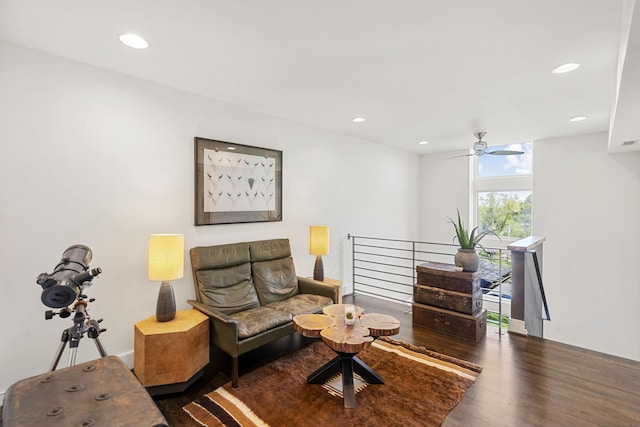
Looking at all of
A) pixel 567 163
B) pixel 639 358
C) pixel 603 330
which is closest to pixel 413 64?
pixel 567 163

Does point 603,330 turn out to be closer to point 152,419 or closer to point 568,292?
point 568,292

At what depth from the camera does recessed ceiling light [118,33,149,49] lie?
79.6 inches

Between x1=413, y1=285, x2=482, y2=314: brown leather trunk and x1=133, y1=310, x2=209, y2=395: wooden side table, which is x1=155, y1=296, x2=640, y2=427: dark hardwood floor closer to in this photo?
x1=133, y1=310, x2=209, y2=395: wooden side table

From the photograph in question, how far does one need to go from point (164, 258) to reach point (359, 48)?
7.09 ft

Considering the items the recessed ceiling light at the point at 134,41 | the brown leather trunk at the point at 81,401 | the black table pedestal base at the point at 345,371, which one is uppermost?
the recessed ceiling light at the point at 134,41

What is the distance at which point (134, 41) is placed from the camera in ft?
6.84

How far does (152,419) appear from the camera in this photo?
130 cm

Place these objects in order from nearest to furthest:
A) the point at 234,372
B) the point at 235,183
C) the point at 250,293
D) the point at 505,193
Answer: the point at 234,372 → the point at 250,293 → the point at 235,183 → the point at 505,193

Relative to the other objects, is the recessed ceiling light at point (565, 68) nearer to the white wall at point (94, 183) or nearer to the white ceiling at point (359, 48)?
the white ceiling at point (359, 48)

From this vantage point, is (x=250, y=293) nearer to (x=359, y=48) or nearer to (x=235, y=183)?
(x=235, y=183)

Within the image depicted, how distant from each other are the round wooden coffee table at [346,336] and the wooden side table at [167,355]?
2.66 feet

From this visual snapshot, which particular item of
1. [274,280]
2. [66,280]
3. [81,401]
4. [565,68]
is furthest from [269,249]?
[565,68]

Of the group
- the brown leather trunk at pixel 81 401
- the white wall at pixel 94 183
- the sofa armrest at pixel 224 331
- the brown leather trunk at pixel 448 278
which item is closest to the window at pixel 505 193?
the brown leather trunk at pixel 448 278

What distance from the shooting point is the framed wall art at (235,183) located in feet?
10.2
